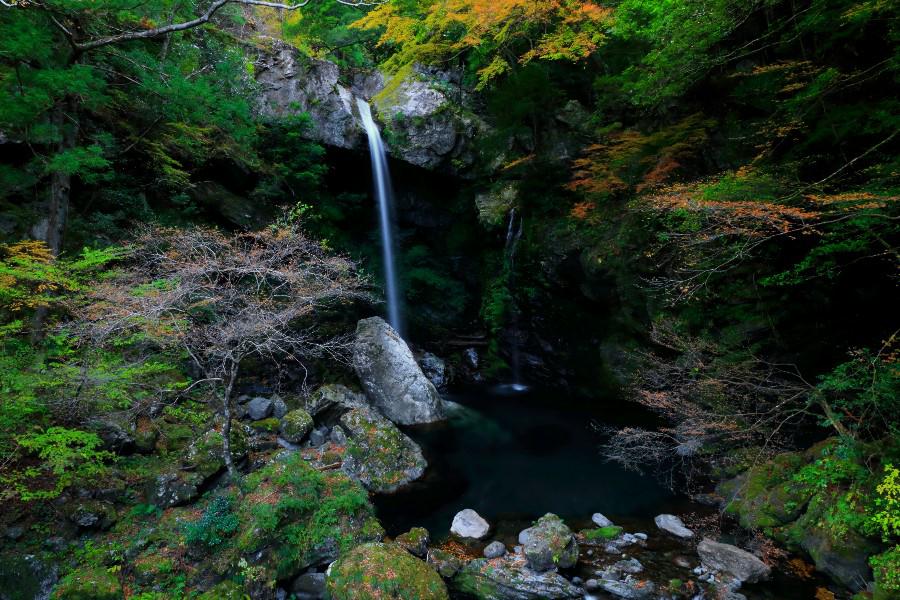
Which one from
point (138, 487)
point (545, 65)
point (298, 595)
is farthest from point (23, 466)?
point (545, 65)

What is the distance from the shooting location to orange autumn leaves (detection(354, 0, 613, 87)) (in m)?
9.89

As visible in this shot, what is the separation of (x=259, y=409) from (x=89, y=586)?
4.99 metres

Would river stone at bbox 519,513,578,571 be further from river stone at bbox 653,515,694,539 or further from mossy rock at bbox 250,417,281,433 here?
mossy rock at bbox 250,417,281,433

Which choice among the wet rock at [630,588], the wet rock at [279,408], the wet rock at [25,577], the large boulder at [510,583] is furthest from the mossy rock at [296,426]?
the wet rock at [630,588]

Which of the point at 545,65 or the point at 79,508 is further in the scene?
the point at 545,65

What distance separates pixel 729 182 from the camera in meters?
5.89

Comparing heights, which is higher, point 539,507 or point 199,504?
point 199,504

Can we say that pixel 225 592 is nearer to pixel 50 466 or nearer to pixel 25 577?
pixel 25 577

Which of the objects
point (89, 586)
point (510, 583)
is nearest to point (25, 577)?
point (89, 586)

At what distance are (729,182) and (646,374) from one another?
429 centimetres

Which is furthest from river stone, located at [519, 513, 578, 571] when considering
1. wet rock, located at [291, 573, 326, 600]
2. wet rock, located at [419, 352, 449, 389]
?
wet rock, located at [419, 352, 449, 389]

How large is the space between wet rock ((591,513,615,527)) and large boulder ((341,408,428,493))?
138 inches

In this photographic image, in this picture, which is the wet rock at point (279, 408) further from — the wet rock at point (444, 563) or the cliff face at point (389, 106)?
the cliff face at point (389, 106)

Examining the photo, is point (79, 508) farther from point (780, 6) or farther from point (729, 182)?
point (780, 6)
